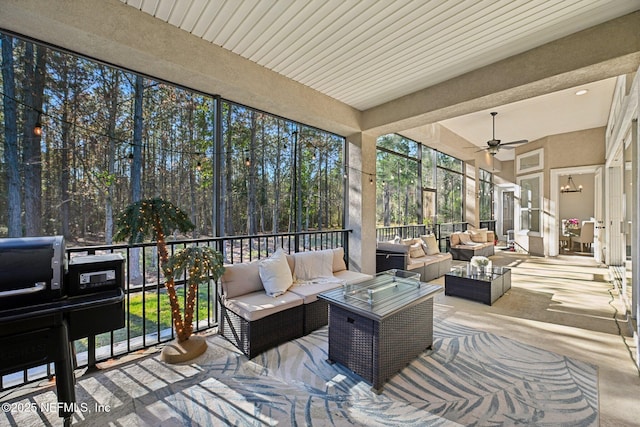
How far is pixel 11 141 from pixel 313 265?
123 inches

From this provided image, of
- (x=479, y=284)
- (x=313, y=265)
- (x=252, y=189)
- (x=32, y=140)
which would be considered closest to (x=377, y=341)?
(x=313, y=265)

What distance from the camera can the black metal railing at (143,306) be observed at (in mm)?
2375

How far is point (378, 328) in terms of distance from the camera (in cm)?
207

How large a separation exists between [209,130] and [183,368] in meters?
2.58

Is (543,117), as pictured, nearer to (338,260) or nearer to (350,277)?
(338,260)

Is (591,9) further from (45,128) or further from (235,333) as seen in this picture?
(45,128)

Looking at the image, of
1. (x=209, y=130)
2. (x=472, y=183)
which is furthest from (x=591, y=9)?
(x=472, y=183)

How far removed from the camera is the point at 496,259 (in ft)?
25.2

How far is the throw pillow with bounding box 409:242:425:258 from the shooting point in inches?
212

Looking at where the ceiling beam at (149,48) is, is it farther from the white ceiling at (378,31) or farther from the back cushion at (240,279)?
the back cushion at (240,279)

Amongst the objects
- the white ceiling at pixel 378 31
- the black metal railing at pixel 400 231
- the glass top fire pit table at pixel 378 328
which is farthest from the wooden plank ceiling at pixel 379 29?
the black metal railing at pixel 400 231

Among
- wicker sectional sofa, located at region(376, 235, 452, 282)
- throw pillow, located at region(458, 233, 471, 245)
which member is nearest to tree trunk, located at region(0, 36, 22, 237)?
wicker sectional sofa, located at region(376, 235, 452, 282)

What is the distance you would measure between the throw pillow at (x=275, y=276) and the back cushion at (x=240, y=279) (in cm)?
9

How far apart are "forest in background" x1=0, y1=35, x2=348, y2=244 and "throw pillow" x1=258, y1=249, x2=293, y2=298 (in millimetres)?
762
